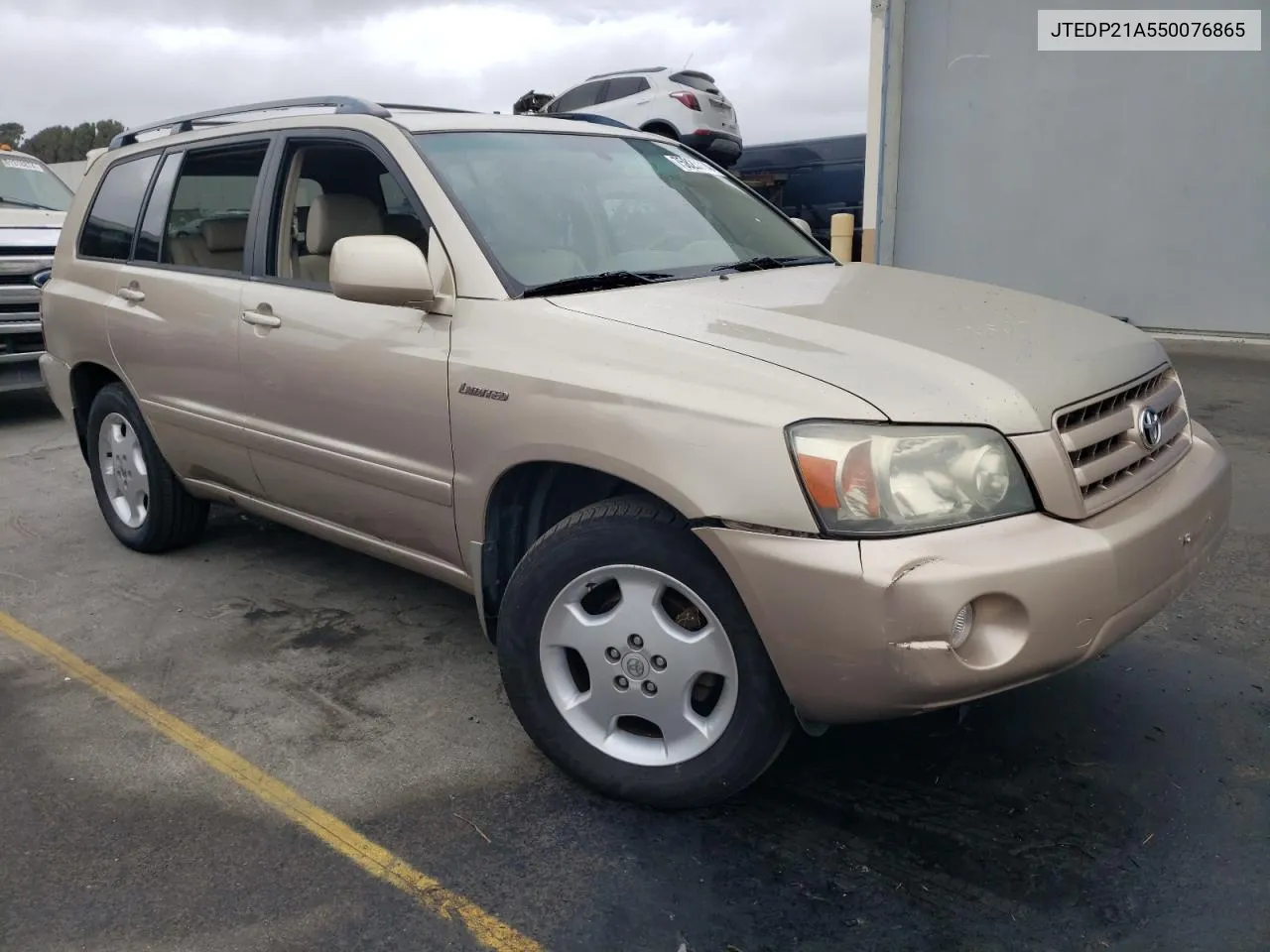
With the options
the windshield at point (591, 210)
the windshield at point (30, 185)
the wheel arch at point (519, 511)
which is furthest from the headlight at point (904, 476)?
the windshield at point (30, 185)

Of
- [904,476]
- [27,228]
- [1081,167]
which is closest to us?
[904,476]

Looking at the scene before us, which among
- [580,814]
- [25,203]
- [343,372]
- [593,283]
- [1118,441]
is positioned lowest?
[580,814]

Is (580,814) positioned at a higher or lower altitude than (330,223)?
lower

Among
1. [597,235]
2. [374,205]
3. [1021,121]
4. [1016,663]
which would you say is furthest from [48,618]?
[1021,121]

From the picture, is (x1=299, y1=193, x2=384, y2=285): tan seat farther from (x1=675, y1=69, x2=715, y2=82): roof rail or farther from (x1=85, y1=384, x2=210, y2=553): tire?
(x1=675, y1=69, x2=715, y2=82): roof rail

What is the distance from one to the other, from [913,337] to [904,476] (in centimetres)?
49

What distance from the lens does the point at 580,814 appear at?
2805mm

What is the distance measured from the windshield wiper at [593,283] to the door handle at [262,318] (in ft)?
3.49

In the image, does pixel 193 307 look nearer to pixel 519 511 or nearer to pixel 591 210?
pixel 591 210

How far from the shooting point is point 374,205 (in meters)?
3.85

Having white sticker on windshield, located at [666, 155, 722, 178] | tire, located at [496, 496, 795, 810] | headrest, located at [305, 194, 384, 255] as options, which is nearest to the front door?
headrest, located at [305, 194, 384, 255]

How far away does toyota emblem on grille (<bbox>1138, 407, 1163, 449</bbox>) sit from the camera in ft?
9.09

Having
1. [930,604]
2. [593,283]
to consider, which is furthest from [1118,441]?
[593,283]

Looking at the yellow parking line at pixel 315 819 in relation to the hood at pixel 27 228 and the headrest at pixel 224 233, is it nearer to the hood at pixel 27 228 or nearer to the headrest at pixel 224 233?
the headrest at pixel 224 233
